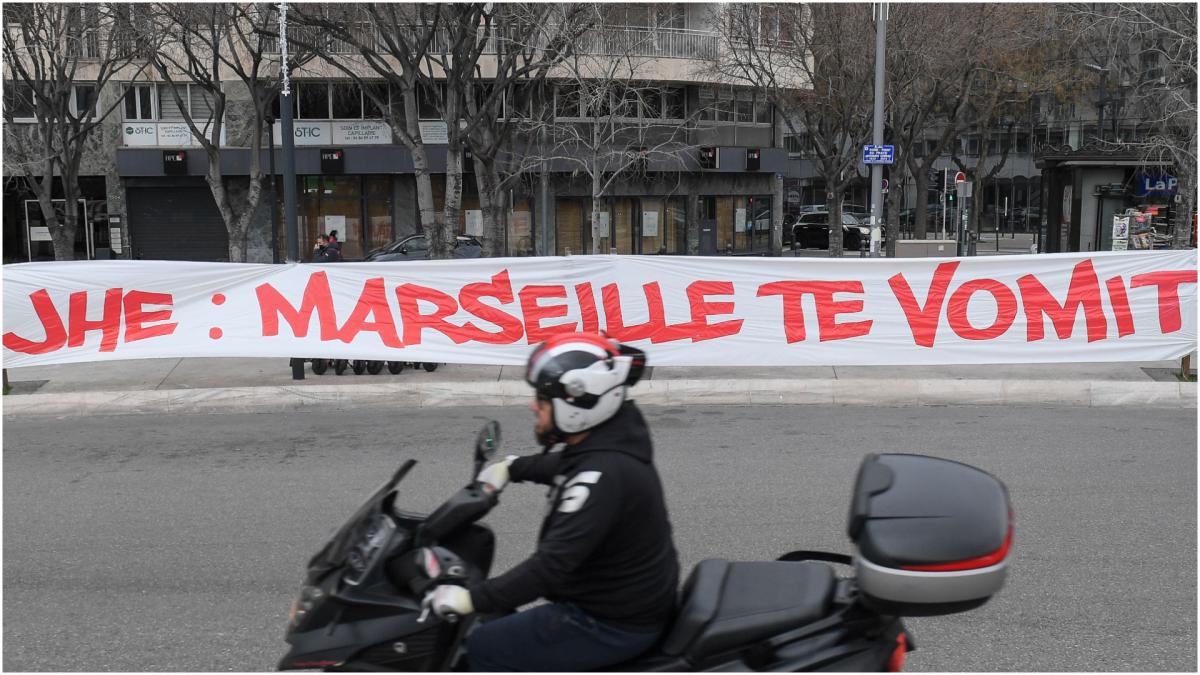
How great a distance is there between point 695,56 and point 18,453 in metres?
30.0

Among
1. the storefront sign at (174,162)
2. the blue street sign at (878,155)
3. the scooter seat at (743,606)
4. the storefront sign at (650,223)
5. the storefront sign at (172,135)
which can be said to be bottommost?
the scooter seat at (743,606)

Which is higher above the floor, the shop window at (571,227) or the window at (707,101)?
the window at (707,101)

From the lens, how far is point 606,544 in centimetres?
338

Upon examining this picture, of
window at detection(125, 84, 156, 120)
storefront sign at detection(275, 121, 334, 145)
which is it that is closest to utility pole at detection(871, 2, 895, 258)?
storefront sign at detection(275, 121, 334, 145)

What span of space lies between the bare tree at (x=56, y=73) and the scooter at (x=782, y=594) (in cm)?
2188

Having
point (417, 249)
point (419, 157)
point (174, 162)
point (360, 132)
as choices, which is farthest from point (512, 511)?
point (174, 162)

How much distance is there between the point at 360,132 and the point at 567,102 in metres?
7.17

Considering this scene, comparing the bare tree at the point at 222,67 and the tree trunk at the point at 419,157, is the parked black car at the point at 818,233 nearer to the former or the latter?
the bare tree at the point at 222,67

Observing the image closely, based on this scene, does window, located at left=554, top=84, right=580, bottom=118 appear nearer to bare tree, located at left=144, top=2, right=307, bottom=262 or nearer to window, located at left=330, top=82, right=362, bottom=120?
window, located at left=330, top=82, right=362, bottom=120

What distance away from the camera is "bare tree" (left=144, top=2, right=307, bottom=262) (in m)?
24.1

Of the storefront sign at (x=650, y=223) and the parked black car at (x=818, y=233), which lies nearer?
the storefront sign at (x=650, y=223)

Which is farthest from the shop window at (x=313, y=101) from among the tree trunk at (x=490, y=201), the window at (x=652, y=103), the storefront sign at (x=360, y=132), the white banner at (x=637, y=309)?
the white banner at (x=637, y=309)

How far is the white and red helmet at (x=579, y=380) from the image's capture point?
3.34 m

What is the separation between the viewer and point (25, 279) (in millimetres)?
11453
